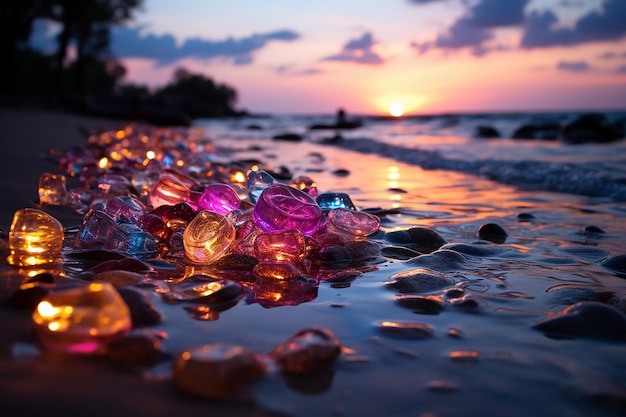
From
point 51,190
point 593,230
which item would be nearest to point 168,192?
point 51,190

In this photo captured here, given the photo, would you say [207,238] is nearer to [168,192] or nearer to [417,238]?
[168,192]

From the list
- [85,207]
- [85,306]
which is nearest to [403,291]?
[85,306]

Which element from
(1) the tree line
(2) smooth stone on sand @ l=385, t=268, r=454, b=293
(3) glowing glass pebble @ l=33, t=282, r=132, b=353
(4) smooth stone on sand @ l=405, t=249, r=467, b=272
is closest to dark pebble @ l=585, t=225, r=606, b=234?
(4) smooth stone on sand @ l=405, t=249, r=467, b=272

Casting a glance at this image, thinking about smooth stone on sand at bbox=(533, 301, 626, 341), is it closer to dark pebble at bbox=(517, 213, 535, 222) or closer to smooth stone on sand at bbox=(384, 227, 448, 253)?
smooth stone on sand at bbox=(384, 227, 448, 253)

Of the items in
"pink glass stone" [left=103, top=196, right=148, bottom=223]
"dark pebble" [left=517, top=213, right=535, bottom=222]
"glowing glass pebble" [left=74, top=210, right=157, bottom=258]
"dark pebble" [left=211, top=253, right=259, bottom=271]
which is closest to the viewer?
"dark pebble" [left=211, top=253, right=259, bottom=271]

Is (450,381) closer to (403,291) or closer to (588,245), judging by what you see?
(403,291)
